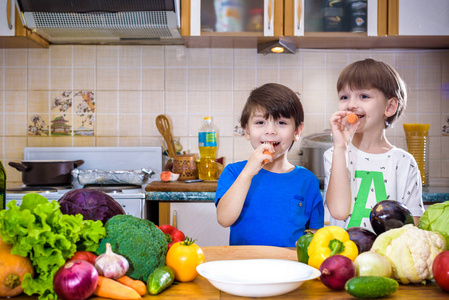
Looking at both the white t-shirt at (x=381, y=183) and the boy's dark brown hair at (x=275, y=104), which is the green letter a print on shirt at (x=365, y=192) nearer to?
the white t-shirt at (x=381, y=183)

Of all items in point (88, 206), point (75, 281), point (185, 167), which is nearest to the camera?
point (75, 281)

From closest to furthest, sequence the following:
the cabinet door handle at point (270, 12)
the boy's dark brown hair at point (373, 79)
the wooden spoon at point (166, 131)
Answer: the boy's dark brown hair at point (373, 79)
the cabinet door handle at point (270, 12)
the wooden spoon at point (166, 131)

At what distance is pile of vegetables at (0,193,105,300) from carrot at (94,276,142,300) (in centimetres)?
7

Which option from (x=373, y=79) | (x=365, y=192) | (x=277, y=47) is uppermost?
(x=277, y=47)

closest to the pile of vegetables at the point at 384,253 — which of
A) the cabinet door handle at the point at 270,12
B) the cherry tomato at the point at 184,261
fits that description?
the cherry tomato at the point at 184,261

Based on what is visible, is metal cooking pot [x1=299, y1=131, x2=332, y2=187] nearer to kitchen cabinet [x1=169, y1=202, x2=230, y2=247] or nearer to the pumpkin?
kitchen cabinet [x1=169, y1=202, x2=230, y2=247]

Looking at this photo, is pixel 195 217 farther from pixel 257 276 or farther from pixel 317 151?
pixel 257 276

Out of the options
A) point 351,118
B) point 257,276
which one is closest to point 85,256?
point 257,276

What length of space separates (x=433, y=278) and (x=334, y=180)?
46cm

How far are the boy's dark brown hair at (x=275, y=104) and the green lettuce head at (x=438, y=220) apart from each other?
52 cm

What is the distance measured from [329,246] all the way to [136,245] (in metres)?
0.35

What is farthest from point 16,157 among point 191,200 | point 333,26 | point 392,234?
point 392,234

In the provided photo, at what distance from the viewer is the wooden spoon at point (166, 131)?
264 centimetres

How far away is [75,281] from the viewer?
2.17ft
